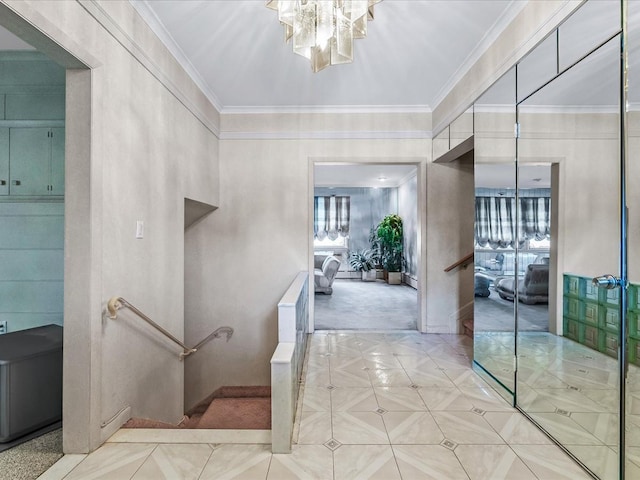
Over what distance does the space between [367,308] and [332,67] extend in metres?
4.06

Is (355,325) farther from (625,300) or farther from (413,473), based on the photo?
(625,300)

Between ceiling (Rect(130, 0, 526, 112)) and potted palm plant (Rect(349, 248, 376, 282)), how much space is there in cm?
604

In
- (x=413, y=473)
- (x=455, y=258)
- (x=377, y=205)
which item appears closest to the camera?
(x=413, y=473)

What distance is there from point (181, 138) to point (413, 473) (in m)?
3.12

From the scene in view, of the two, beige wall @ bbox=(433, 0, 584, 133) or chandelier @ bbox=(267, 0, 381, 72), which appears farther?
beige wall @ bbox=(433, 0, 584, 133)

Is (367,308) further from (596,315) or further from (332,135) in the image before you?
(596,315)

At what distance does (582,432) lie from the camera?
1795 millimetres

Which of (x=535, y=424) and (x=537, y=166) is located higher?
(x=537, y=166)

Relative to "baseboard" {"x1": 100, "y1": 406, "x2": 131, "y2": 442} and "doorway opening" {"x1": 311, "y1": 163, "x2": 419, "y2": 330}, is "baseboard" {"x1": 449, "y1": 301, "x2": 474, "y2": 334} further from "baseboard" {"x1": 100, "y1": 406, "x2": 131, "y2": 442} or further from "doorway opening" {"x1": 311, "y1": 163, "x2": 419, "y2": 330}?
"baseboard" {"x1": 100, "y1": 406, "x2": 131, "y2": 442}

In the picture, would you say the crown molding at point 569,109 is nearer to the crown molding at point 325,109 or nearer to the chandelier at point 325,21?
the chandelier at point 325,21

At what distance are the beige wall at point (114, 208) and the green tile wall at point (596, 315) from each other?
2.66 metres

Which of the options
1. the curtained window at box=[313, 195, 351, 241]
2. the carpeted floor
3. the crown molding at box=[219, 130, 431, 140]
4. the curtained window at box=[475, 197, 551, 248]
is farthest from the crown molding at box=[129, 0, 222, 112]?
the curtained window at box=[313, 195, 351, 241]

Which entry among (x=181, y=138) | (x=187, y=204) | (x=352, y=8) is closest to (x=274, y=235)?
(x=187, y=204)

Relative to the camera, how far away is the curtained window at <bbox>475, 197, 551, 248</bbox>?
2.14 metres
